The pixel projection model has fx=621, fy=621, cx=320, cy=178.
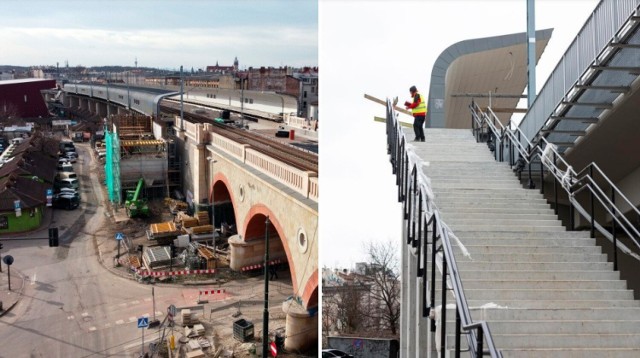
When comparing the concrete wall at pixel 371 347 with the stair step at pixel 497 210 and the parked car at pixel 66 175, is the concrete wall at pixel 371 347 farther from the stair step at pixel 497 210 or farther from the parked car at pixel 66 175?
the parked car at pixel 66 175

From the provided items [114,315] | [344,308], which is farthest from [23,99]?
[114,315]

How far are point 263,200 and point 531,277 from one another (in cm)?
995

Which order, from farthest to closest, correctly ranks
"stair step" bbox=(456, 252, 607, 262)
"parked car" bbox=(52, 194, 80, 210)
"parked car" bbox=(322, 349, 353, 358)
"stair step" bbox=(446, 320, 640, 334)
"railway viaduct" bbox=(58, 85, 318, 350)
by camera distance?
"parked car" bbox=(52, 194, 80, 210) → "parked car" bbox=(322, 349, 353, 358) → "railway viaduct" bbox=(58, 85, 318, 350) → "stair step" bbox=(456, 252, 607, 262) → "stair step" bbox=(446, 320, 640, 334)

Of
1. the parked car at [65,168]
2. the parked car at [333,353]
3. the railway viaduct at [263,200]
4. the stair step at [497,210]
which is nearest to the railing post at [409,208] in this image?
the stair step at [497,210]

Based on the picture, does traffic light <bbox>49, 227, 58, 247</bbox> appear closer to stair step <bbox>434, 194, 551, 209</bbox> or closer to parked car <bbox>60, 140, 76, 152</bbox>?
stair step <bbox>434, 194, 551, 209</bbox>

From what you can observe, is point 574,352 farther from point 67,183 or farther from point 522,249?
point 67,183

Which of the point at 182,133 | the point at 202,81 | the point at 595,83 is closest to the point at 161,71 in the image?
→ the point at 202,81

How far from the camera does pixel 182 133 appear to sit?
2308 cm

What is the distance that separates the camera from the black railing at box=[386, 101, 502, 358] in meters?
3.20

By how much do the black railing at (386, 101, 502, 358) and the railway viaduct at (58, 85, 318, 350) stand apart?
339 cm

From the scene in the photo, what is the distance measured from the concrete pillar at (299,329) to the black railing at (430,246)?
478cm

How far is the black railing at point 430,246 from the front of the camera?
320 centimetres

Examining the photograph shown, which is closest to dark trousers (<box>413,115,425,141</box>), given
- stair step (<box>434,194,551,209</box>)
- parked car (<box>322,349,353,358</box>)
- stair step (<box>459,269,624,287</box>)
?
stair step (<box>434,194,551,209</box>)

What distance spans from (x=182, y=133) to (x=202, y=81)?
1577 inches
